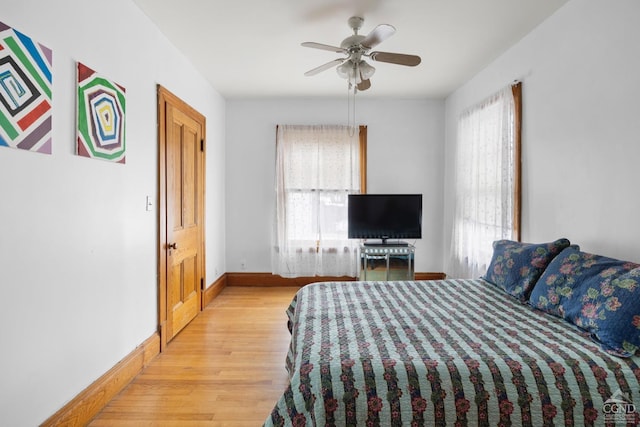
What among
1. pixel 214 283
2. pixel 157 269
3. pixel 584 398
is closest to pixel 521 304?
pixel 584 398

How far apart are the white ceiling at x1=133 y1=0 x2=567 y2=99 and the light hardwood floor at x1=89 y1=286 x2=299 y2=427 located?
8.48 feet

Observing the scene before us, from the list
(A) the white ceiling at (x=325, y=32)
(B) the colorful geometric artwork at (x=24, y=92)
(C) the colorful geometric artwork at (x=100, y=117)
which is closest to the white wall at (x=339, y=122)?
(A) the white ceiling at (x=325, y=32)

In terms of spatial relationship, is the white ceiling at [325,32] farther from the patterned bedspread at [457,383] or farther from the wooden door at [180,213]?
the patterned bedspread at [457,383]

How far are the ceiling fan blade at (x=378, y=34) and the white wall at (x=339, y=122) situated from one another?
244 cm

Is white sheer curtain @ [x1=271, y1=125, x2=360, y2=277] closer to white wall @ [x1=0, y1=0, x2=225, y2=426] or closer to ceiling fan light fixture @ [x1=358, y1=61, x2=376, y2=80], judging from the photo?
ceiling fan light fixture @ [x1=358, y1=61, x2=376, y2=80]

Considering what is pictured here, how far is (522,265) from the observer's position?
2324mm

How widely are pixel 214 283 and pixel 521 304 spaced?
3.46 meters

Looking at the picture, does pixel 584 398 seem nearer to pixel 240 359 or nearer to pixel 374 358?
pixel 374 358

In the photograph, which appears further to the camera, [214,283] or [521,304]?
[214,283]

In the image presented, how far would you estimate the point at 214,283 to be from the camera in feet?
14.9

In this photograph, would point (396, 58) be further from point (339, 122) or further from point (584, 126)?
point (339, 122)

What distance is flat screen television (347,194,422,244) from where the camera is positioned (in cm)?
462

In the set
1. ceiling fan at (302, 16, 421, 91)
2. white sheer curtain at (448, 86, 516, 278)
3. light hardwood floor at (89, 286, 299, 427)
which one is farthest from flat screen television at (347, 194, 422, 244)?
ceiling fan at (302, 16, 421, 91)

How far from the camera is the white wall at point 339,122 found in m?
4.97
